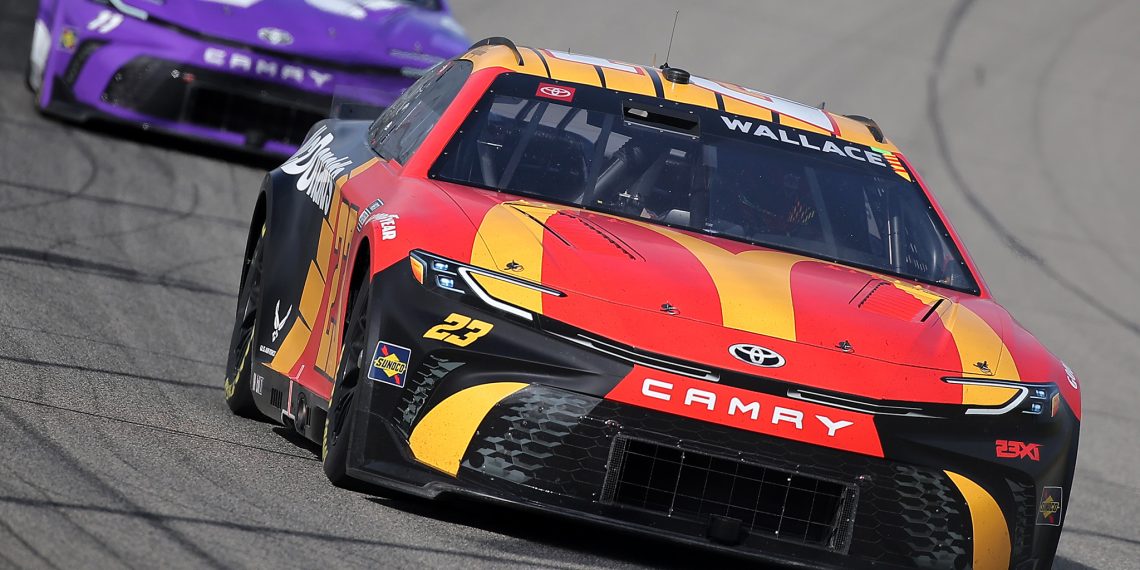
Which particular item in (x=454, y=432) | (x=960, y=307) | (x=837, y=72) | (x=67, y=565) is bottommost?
(x=67, y=565)

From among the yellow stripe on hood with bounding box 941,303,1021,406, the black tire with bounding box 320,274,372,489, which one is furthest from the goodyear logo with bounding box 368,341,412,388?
the yellow stripe on hood with bounding box 941,303,1021,406

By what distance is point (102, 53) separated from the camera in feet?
40.4

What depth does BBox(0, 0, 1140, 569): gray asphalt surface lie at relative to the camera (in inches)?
204

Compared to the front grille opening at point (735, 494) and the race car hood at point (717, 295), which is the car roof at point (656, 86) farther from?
the front grille opening at point (735, 494)

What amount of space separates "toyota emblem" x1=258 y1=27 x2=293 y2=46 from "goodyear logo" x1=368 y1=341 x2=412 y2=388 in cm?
742

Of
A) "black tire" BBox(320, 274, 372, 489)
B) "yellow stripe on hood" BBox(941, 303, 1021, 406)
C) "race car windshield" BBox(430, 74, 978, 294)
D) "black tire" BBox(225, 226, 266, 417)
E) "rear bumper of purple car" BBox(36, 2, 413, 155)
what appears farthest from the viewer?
"rear bumper of purple car" BBox(36, 2, 413, 155)

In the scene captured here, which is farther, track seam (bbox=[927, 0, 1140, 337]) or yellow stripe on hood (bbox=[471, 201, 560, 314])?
track seam (bbox=[927, 0, 1140, 337])

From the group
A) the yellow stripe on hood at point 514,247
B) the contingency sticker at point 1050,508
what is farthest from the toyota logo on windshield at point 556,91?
the contingency sticker at point 1050,508

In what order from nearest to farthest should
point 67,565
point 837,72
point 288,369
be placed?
1. point 67,565
2. point 288,369
3. point 837,72

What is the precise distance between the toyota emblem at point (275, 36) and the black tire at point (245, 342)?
5017 mm

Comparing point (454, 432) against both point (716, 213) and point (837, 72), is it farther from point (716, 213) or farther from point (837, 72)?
point (837, 72)

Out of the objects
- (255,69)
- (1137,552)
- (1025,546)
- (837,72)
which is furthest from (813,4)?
(1025,546)

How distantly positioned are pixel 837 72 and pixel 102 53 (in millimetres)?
9981

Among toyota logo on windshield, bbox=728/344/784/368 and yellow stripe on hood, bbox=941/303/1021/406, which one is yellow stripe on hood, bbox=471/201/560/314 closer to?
toyota logo on windshield, bbox=728/344/784/368
